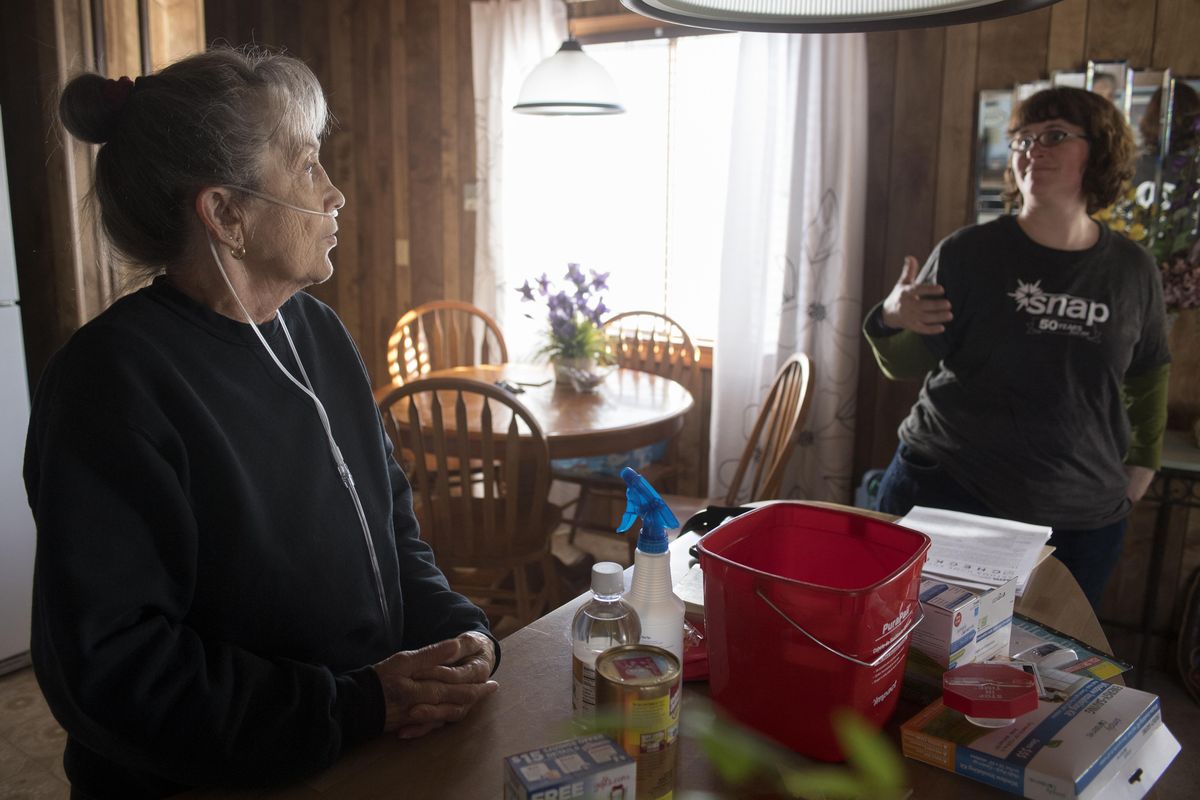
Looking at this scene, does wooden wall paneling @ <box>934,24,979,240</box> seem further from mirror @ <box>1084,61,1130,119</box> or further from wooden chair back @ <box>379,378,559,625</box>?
wooden chair back @ <box>379,378,559,625</box>

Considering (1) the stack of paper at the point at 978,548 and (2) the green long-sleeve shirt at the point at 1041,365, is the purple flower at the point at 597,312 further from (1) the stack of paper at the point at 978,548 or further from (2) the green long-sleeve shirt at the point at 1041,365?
(1) the stack of paper at the point at 978,548

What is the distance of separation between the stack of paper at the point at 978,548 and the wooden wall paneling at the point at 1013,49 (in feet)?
6.44

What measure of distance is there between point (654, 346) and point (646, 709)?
301 centimetres

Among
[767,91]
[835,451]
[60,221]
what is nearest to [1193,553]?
[835,451]

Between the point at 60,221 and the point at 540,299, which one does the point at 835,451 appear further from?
the point at 60,221

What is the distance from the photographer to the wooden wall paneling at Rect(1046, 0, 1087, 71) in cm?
277

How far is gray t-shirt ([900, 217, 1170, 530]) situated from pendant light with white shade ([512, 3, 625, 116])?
53.3 inches

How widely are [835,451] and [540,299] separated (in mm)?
1140

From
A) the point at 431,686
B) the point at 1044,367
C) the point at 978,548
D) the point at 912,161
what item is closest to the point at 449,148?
the point at 912,161

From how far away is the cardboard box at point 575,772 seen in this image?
678 mm

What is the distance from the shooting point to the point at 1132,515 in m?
2.79

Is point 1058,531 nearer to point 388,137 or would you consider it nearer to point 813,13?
point 813,13

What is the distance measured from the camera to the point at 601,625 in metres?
0.89

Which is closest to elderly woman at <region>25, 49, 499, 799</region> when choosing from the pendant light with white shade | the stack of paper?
the stack of paper
